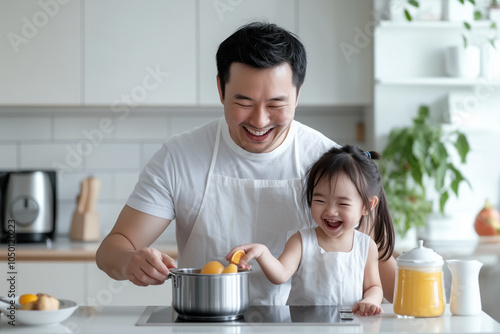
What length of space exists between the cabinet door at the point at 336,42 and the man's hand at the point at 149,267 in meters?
1.86

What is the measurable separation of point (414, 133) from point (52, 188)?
164 cm

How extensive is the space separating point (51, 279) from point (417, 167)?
5.31 feet

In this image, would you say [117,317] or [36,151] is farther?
[36,151]

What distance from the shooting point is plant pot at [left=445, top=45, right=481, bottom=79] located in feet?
10.2

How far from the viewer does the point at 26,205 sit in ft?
10.5

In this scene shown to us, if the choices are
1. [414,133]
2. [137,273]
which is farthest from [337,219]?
[414,133]

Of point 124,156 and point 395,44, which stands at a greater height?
point 395,44

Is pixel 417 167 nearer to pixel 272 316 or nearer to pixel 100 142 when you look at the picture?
pixel 100 142

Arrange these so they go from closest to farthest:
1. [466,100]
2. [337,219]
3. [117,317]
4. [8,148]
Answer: [117,317], [337,219], [466,100], [8,148]

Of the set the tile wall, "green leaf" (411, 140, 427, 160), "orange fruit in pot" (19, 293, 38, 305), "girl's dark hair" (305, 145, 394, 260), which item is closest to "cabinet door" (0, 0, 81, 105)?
the tile wall

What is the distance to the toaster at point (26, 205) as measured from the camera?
10.4ft

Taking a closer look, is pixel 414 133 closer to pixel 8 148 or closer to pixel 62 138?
pixel 62 138

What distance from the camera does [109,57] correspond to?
3.19 metres

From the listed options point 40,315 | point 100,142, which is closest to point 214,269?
point 40,315
